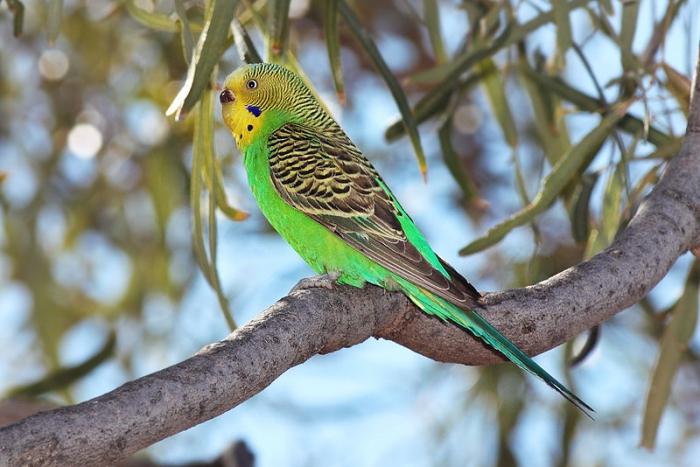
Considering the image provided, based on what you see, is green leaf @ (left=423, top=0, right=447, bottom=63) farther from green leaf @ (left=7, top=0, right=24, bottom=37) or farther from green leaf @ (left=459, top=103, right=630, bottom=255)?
green leaf @ (left=7, top=0, right=24, bottom=37)

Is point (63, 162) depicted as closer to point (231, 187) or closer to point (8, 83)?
point (8, 83)

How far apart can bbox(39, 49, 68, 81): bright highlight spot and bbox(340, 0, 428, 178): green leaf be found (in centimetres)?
226

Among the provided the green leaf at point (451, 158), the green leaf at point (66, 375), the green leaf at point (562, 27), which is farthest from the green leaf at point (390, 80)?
the green leaf at point (66, 375)

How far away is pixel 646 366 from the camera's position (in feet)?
14.5

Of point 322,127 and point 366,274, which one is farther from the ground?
point 322,127

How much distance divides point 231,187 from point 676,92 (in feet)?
6.92

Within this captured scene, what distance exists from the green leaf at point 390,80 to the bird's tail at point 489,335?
1.81 feet

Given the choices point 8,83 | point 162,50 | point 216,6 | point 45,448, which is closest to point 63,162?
point 8,83

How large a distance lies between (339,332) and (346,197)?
1.78ft

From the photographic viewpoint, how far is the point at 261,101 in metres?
2.67

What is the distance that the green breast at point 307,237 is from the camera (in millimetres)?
2369

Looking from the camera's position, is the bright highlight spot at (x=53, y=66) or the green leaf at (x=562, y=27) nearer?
the green leaf at (x=562, y=27)

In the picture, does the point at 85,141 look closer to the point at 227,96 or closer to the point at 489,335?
the point at 227,96

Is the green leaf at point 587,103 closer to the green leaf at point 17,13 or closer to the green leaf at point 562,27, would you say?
the green leaf at point 562,27
